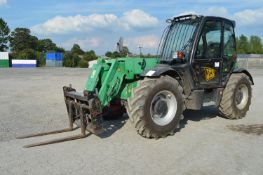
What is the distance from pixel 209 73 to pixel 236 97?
4.63 feet

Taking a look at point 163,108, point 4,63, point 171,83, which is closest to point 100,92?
point 163,108

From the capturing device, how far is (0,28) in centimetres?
8850

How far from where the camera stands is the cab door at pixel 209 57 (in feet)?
26.3

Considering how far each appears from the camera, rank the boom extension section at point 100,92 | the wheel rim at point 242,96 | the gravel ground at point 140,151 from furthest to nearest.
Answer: the wheel rim at point 242,96
the boom extension section at point 100,92
the gravel ground at point 140,151

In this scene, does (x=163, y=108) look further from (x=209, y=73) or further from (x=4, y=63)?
(x=4, y=63)

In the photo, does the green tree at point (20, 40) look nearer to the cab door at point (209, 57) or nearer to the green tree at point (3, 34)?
the green tree at point (3, 34)

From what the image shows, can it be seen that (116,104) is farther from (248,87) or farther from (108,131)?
(248,87)

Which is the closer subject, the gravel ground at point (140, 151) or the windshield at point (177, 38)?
the gravel ground at point (140, 151)

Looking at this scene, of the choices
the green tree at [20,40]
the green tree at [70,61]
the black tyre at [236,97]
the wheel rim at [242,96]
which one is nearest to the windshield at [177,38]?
the black tyre at [236,97]

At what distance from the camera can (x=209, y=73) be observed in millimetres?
8344

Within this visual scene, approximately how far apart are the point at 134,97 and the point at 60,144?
5.64 feet

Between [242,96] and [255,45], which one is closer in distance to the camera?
[242,96]

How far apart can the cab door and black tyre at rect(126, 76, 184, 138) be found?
99 cm

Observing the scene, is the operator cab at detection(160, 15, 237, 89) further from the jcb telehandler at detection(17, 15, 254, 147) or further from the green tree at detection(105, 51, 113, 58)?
the green tree at detection(105, 51, 113, 58)
